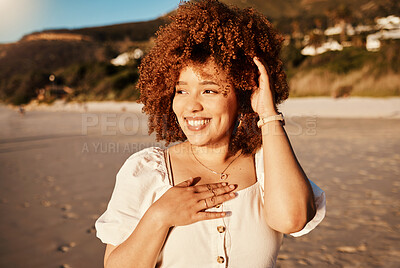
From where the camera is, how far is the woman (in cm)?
138

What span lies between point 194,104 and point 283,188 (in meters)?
0.53

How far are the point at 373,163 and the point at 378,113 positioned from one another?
425 inches

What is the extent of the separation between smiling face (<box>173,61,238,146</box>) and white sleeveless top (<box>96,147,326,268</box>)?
0.26m

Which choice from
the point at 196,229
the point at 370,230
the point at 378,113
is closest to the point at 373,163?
the point at 370,230

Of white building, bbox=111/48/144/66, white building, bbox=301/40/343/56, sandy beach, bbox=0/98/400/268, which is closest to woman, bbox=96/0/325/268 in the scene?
sandy beach, bbox=0/98/400/268

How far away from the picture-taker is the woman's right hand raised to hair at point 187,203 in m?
1.35

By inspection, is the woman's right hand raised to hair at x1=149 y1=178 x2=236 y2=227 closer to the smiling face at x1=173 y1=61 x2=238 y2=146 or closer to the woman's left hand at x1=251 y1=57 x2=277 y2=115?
the smiling face at x1=173 y1=61 x2=238 y2=146

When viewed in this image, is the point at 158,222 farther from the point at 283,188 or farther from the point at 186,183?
the point at 283,188

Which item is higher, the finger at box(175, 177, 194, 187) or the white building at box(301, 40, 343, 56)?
the white building at box(301, 40, 343, 56)

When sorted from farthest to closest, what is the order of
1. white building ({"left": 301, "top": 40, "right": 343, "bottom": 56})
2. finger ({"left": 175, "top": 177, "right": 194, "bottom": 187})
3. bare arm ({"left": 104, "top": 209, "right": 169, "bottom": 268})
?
white building ({"left": 301, "top": 40, "right": 343, "bottom": 56}) → finger ({"left": 175, "top": 177, "right": 194, "bottom": 187}) → bare arm ({"left": 104, "top": 209, "right": 169, "bottom": 268})

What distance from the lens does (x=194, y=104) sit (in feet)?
5.03

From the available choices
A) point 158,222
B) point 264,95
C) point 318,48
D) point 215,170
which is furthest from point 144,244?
point 318,48

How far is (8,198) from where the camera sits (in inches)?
219

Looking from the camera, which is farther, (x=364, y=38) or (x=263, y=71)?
(x=364, y=38)
